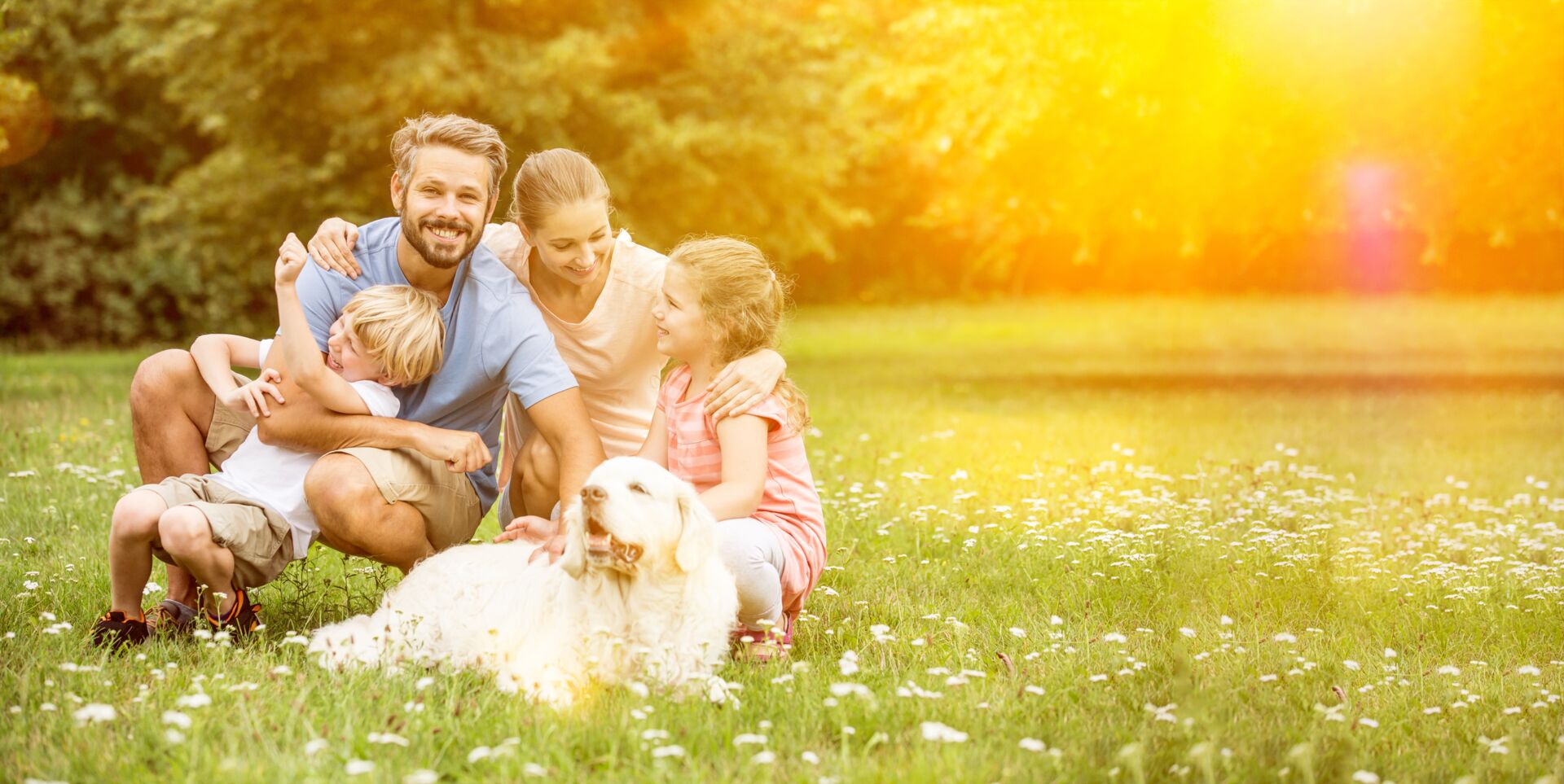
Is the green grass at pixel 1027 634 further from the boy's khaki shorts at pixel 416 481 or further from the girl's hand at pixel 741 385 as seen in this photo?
the girl's hand at pixel 741 385

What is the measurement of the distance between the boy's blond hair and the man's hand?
200mm

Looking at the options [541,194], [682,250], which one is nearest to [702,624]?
→ [682,250]

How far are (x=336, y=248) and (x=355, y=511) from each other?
998mm

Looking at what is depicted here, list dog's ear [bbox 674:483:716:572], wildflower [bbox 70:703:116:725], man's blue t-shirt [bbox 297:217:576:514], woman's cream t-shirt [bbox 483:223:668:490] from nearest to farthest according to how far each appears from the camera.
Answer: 1. wildflower [bbox 70:703:116:725]
2. dog's ear [bbox 674:483:716:572]
3. man's blue t-shirt [bbox 297:217:576:514]
4. woman's cream t-shirt [bbox 483:223:668:490]

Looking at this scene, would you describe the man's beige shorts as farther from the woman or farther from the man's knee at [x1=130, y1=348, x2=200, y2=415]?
the woman

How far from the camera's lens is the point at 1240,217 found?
537 inches

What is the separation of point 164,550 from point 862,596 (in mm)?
2436

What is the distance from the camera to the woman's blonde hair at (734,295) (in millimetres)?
4445

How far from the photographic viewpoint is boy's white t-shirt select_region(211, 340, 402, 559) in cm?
443

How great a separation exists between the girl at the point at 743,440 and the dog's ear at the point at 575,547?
0.59m

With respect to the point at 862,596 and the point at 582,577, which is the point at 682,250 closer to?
the point at 582,577

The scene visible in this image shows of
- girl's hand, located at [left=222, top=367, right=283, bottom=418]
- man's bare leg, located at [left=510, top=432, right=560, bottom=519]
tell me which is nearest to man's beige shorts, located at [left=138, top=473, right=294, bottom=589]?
girl's hand, located at [left=222, top=367, right=283, bottom=418]

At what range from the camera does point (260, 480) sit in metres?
4.48

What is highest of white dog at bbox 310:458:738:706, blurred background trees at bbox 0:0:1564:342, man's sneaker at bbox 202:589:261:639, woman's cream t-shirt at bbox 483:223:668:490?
blurred background trees at bbox 0:0:1564:342
